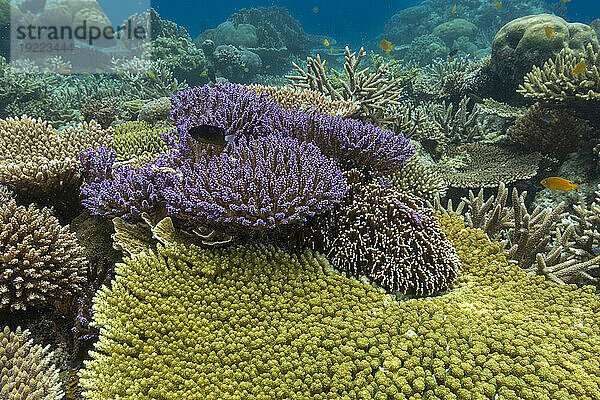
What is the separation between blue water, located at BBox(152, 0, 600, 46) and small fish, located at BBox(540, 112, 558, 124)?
5125cm

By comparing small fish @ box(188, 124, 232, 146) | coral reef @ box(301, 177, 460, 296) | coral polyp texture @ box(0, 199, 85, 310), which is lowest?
coral polyp texture @ box(0, 199, 85, 310)

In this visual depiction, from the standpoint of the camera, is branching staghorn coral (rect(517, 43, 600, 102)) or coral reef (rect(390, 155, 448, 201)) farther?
branching staghorn coral (rect(517, 43, 600, 102))

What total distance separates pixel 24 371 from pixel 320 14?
87.4 m

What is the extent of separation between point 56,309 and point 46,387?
0.74m

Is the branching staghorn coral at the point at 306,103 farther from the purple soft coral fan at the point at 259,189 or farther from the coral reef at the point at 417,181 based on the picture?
the purple soft coral fan at the point at 259,189

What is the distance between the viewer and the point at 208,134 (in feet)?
10.2

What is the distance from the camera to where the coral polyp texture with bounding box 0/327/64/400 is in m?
2.16

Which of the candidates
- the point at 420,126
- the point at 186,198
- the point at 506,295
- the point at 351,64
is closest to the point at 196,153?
the point at 186,198

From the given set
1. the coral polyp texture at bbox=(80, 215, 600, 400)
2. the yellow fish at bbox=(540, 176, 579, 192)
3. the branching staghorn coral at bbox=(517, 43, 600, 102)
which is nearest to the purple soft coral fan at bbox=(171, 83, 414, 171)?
the coral polyp texture at bbox=(80, 215, 600, 400)

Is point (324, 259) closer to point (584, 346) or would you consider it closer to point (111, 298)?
A: point (111, 298)

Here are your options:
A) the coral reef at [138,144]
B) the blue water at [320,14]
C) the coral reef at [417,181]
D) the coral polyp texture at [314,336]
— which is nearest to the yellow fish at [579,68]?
the coral reef at [417,181]

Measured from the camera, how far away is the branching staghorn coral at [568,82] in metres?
5.83

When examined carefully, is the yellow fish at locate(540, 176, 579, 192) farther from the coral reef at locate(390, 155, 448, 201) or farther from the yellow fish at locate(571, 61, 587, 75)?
the yellow fish at locate(571, 61, 587, 75)

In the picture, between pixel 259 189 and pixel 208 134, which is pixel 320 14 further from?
pixel 259 189
